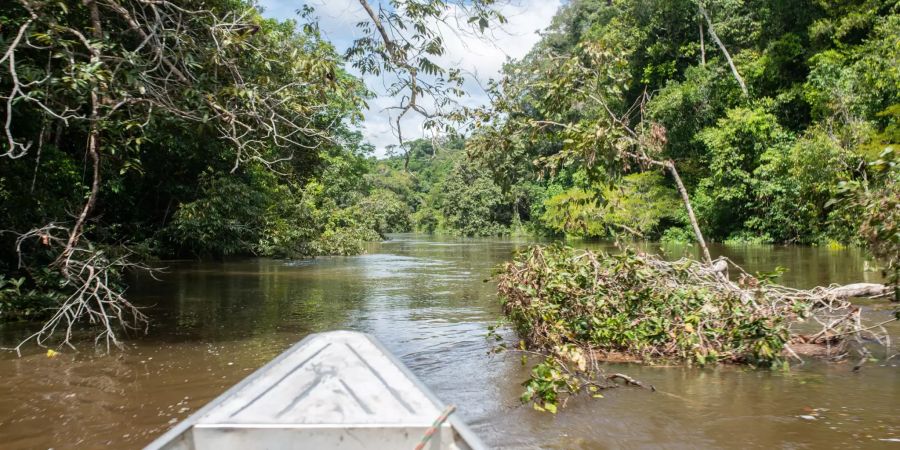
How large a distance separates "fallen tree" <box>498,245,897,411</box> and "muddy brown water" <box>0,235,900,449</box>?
0.28 m

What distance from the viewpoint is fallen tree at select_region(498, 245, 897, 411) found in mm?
5793

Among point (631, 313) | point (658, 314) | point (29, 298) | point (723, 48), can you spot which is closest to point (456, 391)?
point (631, 313)

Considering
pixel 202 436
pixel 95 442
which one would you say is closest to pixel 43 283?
pixel 95 442

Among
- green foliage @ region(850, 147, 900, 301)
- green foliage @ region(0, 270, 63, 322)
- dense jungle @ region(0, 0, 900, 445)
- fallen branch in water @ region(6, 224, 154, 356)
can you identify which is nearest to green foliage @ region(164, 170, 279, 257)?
dense jungle @ region(0, 0, 900, 445)

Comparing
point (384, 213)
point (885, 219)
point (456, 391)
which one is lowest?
point (456, 391)

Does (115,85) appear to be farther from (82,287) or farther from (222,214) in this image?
(222,214)

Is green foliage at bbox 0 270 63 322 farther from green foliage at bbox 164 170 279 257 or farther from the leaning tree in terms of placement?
green foliage at bbox 164 170 279 257

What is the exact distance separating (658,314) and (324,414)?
4.48 meters

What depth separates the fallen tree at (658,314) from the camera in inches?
228

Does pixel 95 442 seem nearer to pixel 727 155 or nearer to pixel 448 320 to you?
pixel 448 320

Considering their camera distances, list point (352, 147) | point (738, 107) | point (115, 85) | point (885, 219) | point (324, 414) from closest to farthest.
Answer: point (324, 414)
point (885, 219)
point (115, 85)
point (352, 147)
point (738, 107)

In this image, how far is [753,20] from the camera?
27.9 metres

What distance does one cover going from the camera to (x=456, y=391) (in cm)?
530

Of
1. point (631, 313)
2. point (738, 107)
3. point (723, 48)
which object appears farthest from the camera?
point (723, 48)
